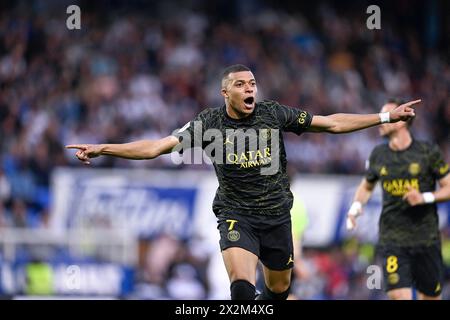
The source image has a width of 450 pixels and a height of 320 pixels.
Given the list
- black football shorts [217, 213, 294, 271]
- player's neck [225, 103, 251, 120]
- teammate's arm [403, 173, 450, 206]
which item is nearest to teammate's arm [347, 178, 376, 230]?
teammate's arm [403, 173, 450, 206]

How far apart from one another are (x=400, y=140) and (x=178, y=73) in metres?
10.8

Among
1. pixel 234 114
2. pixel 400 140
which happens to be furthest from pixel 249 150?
pixel 400 140

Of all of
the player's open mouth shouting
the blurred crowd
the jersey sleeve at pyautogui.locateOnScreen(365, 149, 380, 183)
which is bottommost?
the jersey sleeve at pyautogui.locateOnScreen(365, 149, 380, 183)

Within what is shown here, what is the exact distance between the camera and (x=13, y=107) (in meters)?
18.8

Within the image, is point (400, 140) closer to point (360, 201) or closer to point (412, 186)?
point (412, 186)

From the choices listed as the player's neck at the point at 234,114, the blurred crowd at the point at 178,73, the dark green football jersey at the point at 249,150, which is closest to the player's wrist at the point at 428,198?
the dark green football jersey at the point at 249,150

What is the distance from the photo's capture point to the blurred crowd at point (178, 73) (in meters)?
18.2

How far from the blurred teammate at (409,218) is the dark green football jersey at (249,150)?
211 cm

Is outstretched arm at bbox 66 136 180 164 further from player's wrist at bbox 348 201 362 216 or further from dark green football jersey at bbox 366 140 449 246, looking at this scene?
dark green football jersey at bbox 366 140 449 246

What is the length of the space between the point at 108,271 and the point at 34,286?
1.32 meters

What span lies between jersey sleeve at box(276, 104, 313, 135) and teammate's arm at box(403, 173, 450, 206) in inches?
83.7

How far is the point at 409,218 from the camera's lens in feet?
34.4

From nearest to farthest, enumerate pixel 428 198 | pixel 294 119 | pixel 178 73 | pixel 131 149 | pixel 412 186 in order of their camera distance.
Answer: pixel 131 149
pixel 294 119
pixel 428 198
pixel 412 186
pixel 178 73

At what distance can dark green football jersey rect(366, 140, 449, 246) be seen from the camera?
34.4 ft
